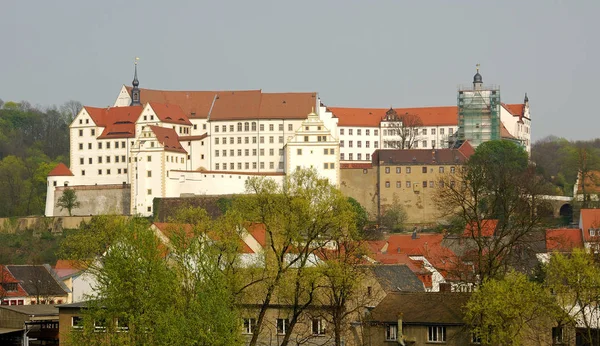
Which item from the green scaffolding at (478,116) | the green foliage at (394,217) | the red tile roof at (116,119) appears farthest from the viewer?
the green scaffolding at (478,116)

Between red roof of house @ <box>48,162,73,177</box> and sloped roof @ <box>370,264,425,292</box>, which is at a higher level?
red roof of house @ <box>48,162,73,177</box>

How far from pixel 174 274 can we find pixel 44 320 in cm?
1323

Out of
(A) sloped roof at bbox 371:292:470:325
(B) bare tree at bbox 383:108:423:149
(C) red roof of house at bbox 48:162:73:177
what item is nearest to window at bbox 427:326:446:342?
(A) sloped roof at bbox 371:292:470:325

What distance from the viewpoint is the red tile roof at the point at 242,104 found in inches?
4323

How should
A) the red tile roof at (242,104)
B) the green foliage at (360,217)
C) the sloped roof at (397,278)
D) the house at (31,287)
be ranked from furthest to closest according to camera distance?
the red tile roof at (242,104), the house at (31,287), the green foliage at (360,217), the sloped roof at (397,278)

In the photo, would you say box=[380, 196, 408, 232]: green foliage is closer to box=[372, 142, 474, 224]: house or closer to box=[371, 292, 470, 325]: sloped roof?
box=[372, 142, 474, 224]: house

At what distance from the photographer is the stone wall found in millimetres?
101250

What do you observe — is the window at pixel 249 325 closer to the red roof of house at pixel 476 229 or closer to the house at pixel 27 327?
the red roof of house at pixel 476 229

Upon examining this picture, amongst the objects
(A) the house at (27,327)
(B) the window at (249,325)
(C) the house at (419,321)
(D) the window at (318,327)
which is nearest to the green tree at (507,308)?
(C) the house at (419,321)

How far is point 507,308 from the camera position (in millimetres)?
37781

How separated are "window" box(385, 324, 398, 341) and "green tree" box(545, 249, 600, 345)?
5169 millimetres

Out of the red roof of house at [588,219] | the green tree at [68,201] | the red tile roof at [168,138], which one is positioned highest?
the red tile roof at [168,138]

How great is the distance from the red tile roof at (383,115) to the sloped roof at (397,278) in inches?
2760

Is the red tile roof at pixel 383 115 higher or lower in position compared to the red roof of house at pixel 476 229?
higher
